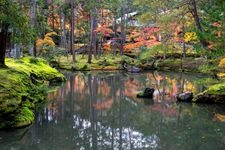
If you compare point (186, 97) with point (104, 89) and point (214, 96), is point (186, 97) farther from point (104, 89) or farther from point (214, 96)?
point (104, 89)

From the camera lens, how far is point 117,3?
41969mm

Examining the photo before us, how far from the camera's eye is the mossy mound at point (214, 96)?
1675cm

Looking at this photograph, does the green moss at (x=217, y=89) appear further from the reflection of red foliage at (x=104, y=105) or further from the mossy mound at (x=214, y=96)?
the reflection of red foliage at (x=104, y=105)

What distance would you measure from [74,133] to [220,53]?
5404 mm

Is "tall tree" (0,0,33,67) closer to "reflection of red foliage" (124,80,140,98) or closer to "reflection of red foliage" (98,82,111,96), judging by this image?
"reflection of red foliage" (98,82,111,96)

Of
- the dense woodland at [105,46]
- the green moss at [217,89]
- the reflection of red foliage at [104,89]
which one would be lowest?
the reflection of red foliage at [104,89]

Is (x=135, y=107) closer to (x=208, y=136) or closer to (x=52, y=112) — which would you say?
(x=52, y=112)

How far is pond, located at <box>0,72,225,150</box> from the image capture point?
33.1ft

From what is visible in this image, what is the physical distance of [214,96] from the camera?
1680cm

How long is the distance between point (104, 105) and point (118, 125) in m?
3.96

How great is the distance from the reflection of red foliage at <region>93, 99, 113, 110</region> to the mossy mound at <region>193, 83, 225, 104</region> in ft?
13.7

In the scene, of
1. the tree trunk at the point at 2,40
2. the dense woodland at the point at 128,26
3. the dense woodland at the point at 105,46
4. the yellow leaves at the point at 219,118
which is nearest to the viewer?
the dense woodland at the point at 105,46

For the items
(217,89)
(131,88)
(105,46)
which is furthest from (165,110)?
(105,46)

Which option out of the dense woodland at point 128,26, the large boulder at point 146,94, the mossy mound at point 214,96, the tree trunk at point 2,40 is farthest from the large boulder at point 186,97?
the tree trunk at point 2,40
